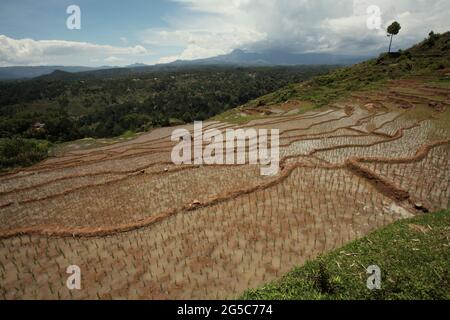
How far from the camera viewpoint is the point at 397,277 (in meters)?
5.32

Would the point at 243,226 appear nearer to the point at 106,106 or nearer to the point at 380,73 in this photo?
the point at 380,73

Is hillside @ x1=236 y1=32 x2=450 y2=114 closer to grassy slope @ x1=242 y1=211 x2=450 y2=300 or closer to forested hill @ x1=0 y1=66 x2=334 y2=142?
forested hill @ x1=0 y1=66 x2=334 y2=142

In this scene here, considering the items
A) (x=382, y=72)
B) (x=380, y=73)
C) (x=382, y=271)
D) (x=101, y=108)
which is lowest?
(x=382, y=271)

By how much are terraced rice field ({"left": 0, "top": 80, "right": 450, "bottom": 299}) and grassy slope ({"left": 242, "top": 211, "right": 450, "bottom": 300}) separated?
855 mm

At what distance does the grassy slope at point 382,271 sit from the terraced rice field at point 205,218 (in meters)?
0.85

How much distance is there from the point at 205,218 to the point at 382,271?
546 centimetres

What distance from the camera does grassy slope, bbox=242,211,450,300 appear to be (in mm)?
5078

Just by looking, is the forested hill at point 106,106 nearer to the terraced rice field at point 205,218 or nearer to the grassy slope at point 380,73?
the grassy slope at point 380,73

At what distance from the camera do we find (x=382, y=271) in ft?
18.2

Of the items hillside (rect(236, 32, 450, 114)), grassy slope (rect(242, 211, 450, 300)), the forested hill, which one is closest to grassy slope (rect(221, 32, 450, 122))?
hillside (rect(236, 32, 450, 114))

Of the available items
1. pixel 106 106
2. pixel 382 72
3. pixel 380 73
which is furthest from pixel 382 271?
pixel 106 106

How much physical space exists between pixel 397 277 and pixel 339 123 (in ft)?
71.3

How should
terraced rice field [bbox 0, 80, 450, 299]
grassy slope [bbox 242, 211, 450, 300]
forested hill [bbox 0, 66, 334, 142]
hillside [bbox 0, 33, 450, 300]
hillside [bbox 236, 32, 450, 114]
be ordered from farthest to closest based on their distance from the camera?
forested hill [bbox 0, 66, 334, 142] → hillside [bbox 236, 32, 450, 114] → terraced rice field [bbox 0, 80, 450, 299] → hillside [bbox 0, 33, 450, 300] → grassy slope [bbox 242, 211, 450, 300]
